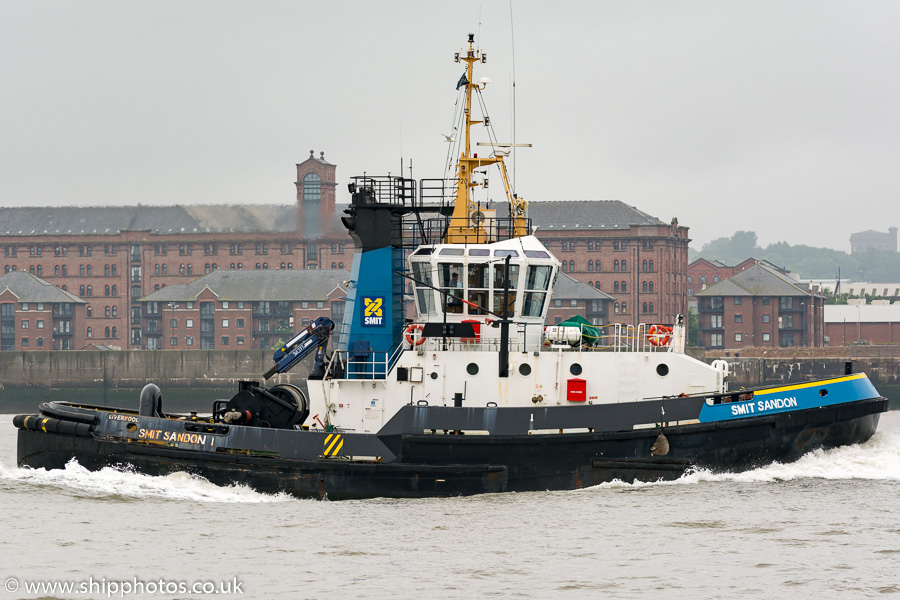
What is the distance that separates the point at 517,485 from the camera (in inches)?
779

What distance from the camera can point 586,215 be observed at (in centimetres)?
9194

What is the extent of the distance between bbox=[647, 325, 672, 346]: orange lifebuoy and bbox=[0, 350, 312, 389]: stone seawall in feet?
163

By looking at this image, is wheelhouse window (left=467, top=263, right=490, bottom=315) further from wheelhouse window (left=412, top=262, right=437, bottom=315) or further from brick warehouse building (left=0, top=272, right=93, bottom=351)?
brick warehouse building (left=0, top=272, right=93, bottom=351)

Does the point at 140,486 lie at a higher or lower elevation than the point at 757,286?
lower

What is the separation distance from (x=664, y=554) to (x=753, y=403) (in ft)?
15.1

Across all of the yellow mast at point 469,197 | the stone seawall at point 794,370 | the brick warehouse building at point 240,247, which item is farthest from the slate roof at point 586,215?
the yellow mast at point 469,197

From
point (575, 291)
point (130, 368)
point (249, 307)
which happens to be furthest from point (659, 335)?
point (249, 307)

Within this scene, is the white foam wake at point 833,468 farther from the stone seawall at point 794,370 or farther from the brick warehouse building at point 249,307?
the brick warehouse building at point 249,307

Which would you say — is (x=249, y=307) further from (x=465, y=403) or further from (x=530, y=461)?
(x=530, y=461)

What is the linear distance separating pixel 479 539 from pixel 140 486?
687 cm

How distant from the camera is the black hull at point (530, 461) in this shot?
19750mm

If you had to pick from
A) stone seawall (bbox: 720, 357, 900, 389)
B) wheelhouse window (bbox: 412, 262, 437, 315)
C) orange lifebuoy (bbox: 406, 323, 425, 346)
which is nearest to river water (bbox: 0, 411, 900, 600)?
orange lifebuoy (bbox: 406, 323, 425, 346)

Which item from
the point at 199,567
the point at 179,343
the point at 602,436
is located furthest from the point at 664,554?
the point at 179,343

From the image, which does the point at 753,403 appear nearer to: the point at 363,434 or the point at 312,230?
the point at 363,434
